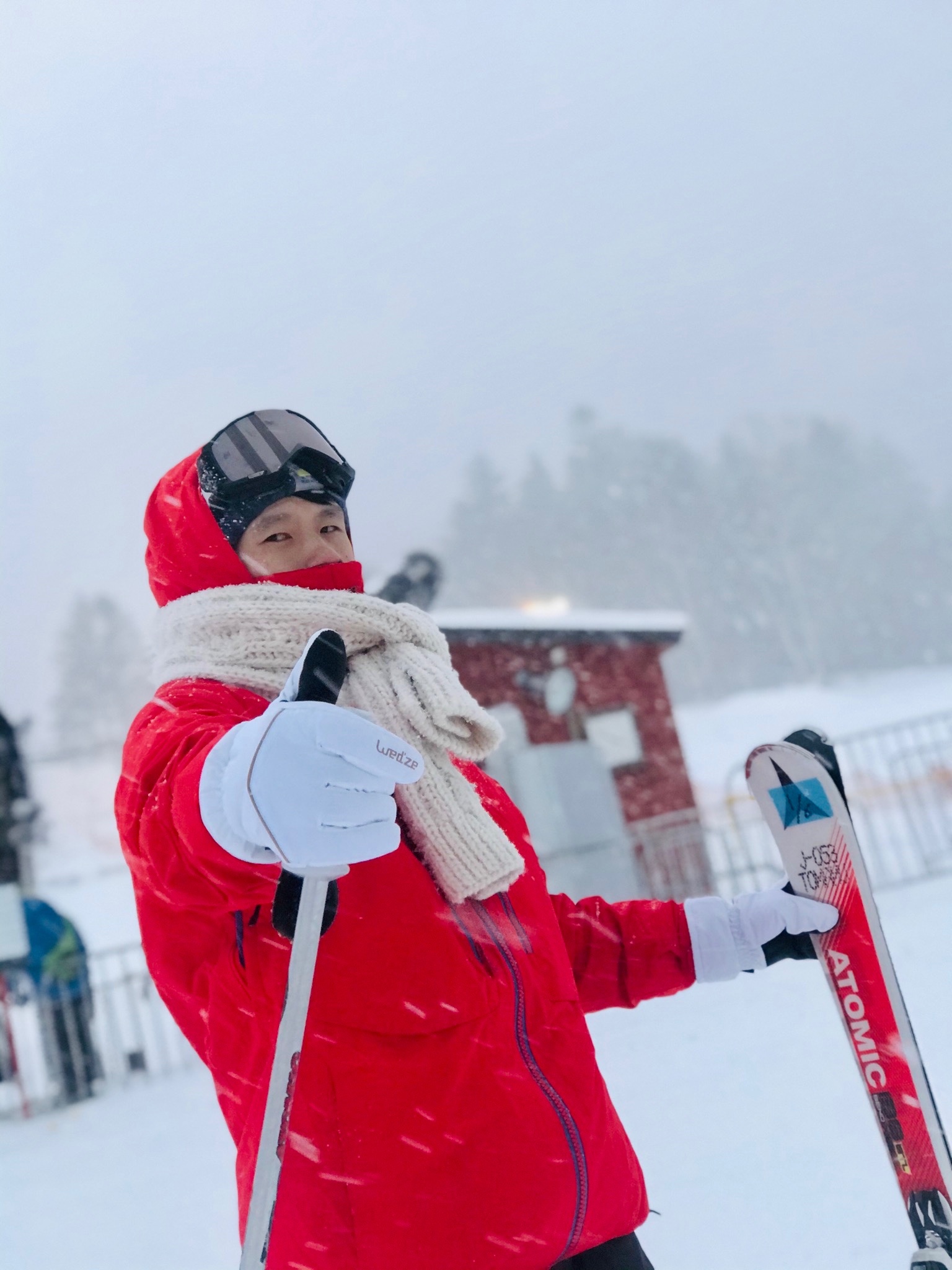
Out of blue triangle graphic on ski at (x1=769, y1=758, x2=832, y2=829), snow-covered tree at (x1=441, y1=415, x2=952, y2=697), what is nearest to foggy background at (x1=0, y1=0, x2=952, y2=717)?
snow-covered tree at (x1=441, y1=415, x2=952, y2=697)

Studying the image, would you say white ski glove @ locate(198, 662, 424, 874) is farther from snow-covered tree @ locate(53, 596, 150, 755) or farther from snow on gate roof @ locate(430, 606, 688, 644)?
snow-covered tree @ locate(53, 596, 150, 755)

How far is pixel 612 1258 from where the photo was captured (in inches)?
53.2

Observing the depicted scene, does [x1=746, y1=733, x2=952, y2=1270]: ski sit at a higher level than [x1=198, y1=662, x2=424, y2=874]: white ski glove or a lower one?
lower

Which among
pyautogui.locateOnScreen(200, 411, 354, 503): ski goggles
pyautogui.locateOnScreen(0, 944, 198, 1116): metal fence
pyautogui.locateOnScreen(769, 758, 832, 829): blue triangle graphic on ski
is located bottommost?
pyautogui.locateOnScreen(0, 944, 198, 1116): metal fence

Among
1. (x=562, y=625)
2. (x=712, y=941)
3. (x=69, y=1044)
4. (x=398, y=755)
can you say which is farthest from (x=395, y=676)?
(x=562, y=625)

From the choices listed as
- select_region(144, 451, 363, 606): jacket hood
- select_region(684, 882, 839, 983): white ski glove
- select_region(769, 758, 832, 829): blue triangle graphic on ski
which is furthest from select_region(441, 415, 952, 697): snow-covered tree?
select_region(144, 451, 363, 606): jacket hood

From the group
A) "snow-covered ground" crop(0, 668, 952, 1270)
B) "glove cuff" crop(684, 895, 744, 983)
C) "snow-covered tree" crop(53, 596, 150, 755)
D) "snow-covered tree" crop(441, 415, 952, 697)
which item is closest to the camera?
"glove cuff" crop(684, 895, 744, 983)

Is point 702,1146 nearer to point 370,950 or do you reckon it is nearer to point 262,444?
point 370,950

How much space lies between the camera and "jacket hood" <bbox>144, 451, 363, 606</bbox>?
58.9 inches

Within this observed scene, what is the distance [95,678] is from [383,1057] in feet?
172

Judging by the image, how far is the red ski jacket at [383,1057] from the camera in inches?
46.2

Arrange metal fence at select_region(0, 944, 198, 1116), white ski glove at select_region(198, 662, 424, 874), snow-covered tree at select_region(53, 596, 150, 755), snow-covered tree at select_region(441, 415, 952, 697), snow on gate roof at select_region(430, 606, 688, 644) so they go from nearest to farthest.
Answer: white ski glove at select_region(198, 662, 424, 874)
metal fence at select_region(0, 944, 198, 1116)
snow on gate roof at select_region(430, 606, 688, 644)
snow-covered tree at select_region(441, 415, 952, 697)
snow-covered tree at select_region(53, 596, 150, 755)

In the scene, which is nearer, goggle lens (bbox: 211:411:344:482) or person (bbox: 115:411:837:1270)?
person (bbox: 115:411:837:1270)

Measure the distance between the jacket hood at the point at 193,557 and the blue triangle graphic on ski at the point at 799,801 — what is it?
0.94 m
